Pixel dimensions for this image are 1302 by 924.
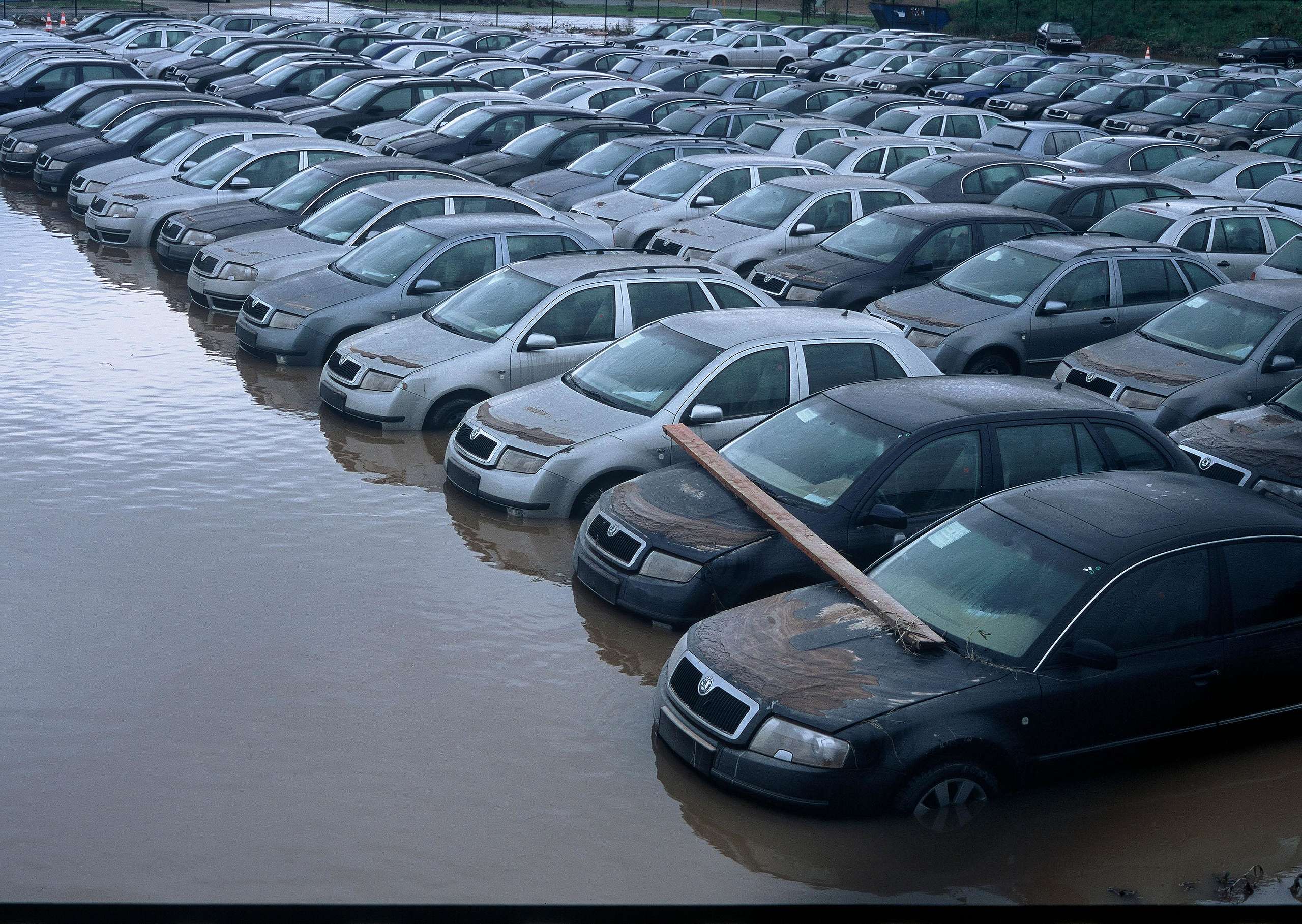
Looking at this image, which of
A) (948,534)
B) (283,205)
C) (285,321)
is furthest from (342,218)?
(948,534)

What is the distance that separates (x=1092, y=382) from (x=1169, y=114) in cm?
2242

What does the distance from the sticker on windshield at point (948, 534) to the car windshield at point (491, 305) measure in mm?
5459

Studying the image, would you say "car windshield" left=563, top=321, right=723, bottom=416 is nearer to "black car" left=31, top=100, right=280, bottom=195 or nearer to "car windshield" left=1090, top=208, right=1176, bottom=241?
"car windshield" left=1090, top=208, right=1176, bottom=241

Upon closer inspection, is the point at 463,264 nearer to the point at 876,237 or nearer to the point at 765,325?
the point at 765,325

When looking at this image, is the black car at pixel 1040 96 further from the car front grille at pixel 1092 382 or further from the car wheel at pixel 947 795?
the car wheel at pixel 947 795

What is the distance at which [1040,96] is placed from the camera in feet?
115

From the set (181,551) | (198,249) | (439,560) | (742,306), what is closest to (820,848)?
(439,560)

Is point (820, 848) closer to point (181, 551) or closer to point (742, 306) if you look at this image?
point (181, 551)

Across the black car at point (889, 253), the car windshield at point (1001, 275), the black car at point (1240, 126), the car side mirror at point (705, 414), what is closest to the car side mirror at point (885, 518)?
the car side mirror at point (705, 414)

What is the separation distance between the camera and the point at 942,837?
6230 mm

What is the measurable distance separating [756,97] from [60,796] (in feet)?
88.1

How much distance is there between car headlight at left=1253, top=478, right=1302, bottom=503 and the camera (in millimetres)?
9758

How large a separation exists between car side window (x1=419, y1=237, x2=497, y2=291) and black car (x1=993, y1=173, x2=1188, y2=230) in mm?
7436

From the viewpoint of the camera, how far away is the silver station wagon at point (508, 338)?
11719mm
